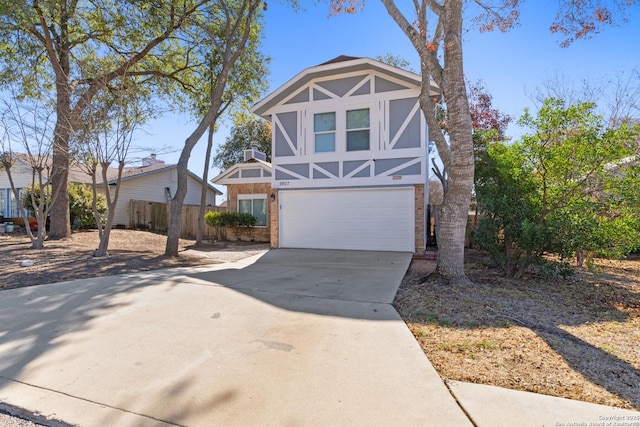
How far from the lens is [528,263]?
6539 mm

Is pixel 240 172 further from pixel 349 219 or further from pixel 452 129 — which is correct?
pixel 452 129

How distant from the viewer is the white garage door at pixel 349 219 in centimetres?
1030

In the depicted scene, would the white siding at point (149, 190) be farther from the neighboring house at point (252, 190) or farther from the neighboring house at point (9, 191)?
the neighboring house at point (252, 190)

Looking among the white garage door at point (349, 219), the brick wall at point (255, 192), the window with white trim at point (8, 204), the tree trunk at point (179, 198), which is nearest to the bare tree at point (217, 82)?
the tree trunk at point (179, 198)

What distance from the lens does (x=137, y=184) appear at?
67.2 feet

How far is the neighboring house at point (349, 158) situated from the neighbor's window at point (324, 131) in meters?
0.03

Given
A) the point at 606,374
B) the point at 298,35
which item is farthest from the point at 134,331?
the point at 298,35

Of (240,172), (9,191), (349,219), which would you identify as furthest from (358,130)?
(9,191)

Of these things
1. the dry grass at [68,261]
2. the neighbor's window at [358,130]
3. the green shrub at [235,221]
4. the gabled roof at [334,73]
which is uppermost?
the gabled roof at [334,73]

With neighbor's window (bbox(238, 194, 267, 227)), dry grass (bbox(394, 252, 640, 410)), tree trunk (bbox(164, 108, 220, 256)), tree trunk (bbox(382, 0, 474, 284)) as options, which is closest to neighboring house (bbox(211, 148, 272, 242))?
neighbor's window (bbox(238, 194, 267, 227))

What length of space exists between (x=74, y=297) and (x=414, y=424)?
5.18 metres

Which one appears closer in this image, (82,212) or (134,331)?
(134,331)

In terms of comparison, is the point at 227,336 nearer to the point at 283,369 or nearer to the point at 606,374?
the point at 283,369

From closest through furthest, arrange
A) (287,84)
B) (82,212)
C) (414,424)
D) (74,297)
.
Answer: (414,424) → (74,297) → (287,84) → (82,212)
